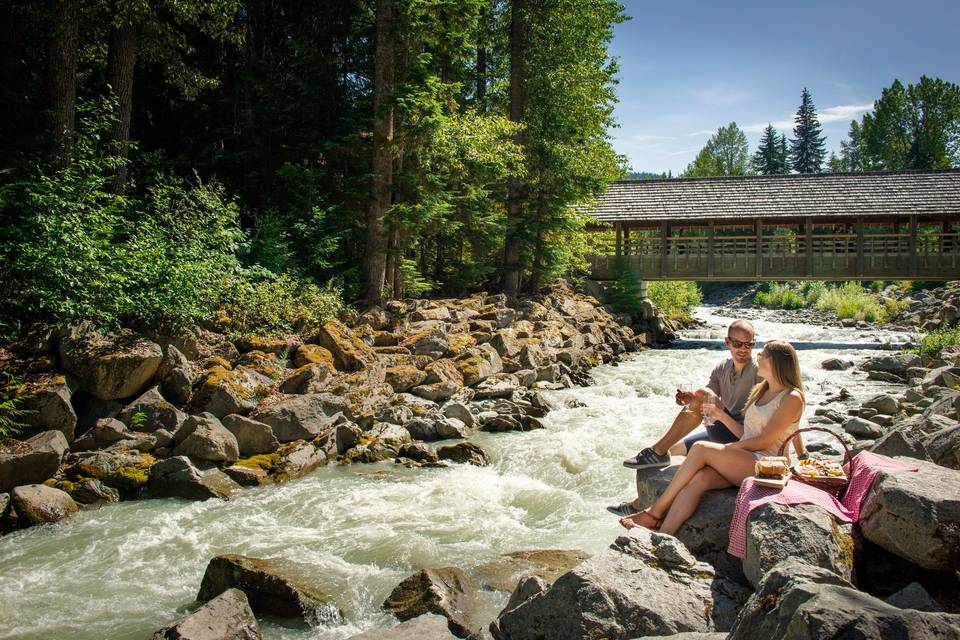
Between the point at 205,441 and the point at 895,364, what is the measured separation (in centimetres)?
1483

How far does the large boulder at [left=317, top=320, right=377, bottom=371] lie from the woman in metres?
6.64

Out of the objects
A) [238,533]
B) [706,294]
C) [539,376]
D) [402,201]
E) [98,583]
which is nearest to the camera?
[98,583]

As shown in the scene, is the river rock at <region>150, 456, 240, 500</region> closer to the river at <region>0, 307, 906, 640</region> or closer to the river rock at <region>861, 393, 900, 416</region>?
the river at <region>0, 307, 906, 640</region>

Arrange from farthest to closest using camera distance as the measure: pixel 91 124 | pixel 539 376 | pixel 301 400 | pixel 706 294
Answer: pixel 706 294 → pixel 539 376 → pixel 91 124 → pixel 301 400

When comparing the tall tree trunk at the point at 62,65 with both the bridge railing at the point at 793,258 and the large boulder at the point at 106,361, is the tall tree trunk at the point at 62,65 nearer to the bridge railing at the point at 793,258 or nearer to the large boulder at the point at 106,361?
the large boulder at the point at 106,361

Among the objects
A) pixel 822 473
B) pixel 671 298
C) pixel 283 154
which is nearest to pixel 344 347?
pixel 283 154

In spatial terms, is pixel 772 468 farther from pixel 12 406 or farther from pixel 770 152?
pixel 770 152

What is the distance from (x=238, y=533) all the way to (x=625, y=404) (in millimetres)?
7669

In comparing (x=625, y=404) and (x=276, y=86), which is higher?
(x=276, y=86)

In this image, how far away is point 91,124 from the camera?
992 centimetres

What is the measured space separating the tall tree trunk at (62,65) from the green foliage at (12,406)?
15.3 ft

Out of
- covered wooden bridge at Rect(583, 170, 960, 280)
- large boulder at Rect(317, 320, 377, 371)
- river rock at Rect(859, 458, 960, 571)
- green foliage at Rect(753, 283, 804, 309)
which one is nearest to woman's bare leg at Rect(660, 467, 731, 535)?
river rock at Rect(859, 458, 960, 571)

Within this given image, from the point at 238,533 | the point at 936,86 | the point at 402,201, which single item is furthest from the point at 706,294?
the point at 238,533

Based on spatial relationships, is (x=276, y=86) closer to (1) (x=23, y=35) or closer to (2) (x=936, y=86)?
(1) (x=23, y=35)
